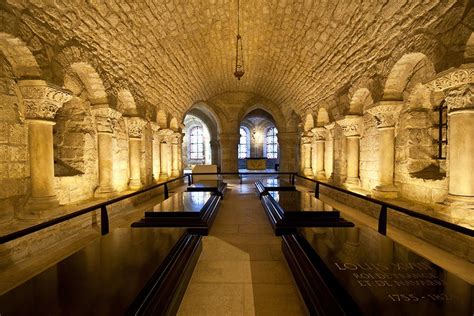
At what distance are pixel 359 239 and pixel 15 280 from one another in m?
3.63

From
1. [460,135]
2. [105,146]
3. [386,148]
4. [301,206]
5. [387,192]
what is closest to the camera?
[460,135]

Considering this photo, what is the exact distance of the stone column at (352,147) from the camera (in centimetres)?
606

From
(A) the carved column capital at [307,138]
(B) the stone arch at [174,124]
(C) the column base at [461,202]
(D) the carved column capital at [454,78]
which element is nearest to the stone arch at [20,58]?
(D) the carved column capital at [454,78]

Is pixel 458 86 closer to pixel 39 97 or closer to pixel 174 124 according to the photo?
pixel 39 97

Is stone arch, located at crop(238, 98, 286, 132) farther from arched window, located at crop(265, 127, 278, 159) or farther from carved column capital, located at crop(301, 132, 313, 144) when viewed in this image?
arched window, located at crop(265, 127, 278, 159)

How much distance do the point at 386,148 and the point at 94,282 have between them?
17.1ft

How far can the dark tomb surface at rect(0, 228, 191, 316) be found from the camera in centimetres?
149

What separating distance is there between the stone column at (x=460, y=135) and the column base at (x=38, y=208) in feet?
18.0

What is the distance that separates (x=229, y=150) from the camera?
13469 mm

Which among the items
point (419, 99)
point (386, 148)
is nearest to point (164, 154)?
point (386, 148)

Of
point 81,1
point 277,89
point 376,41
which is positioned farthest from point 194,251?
point 277,89

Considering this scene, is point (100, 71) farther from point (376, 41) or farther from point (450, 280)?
point (450, 280)

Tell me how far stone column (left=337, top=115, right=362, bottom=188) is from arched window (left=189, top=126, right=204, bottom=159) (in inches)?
677

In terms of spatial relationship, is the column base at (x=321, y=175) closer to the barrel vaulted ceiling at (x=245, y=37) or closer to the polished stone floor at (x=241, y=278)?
the barrel vaulted ceiling at (x=245, y=37)
